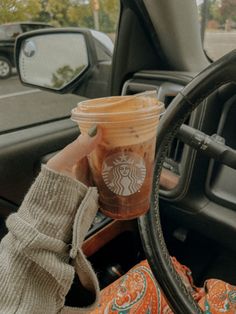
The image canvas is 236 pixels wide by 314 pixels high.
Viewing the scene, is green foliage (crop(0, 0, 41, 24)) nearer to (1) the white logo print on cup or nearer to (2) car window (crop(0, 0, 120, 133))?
(2) car window (crop(0, 0, 120, 133))

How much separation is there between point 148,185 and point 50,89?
1.57 metres

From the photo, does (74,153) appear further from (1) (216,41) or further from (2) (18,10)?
(2) (18,10)

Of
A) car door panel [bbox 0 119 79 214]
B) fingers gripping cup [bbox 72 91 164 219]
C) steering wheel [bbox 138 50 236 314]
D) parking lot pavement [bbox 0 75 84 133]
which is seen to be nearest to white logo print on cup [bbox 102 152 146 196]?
fingers gripping cup [bbox 72 91 164 219]

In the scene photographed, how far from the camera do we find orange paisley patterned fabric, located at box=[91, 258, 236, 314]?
1113mm

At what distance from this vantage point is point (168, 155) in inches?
57.9

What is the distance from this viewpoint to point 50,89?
2.11m

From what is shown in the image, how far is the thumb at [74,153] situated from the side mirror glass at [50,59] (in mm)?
1444

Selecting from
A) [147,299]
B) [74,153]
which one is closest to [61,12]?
[147,299]

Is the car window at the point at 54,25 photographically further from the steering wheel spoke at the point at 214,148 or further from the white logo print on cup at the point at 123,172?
the white logo print on cup at the point at 123,172

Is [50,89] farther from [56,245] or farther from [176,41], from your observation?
[56,245]

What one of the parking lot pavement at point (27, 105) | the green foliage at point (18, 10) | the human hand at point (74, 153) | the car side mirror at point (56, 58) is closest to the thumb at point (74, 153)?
the human hand at point (74, 153)

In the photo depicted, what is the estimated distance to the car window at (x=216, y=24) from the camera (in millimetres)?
1501

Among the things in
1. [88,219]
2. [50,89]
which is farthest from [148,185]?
[50,89]

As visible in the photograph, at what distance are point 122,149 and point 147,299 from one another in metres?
0.73
